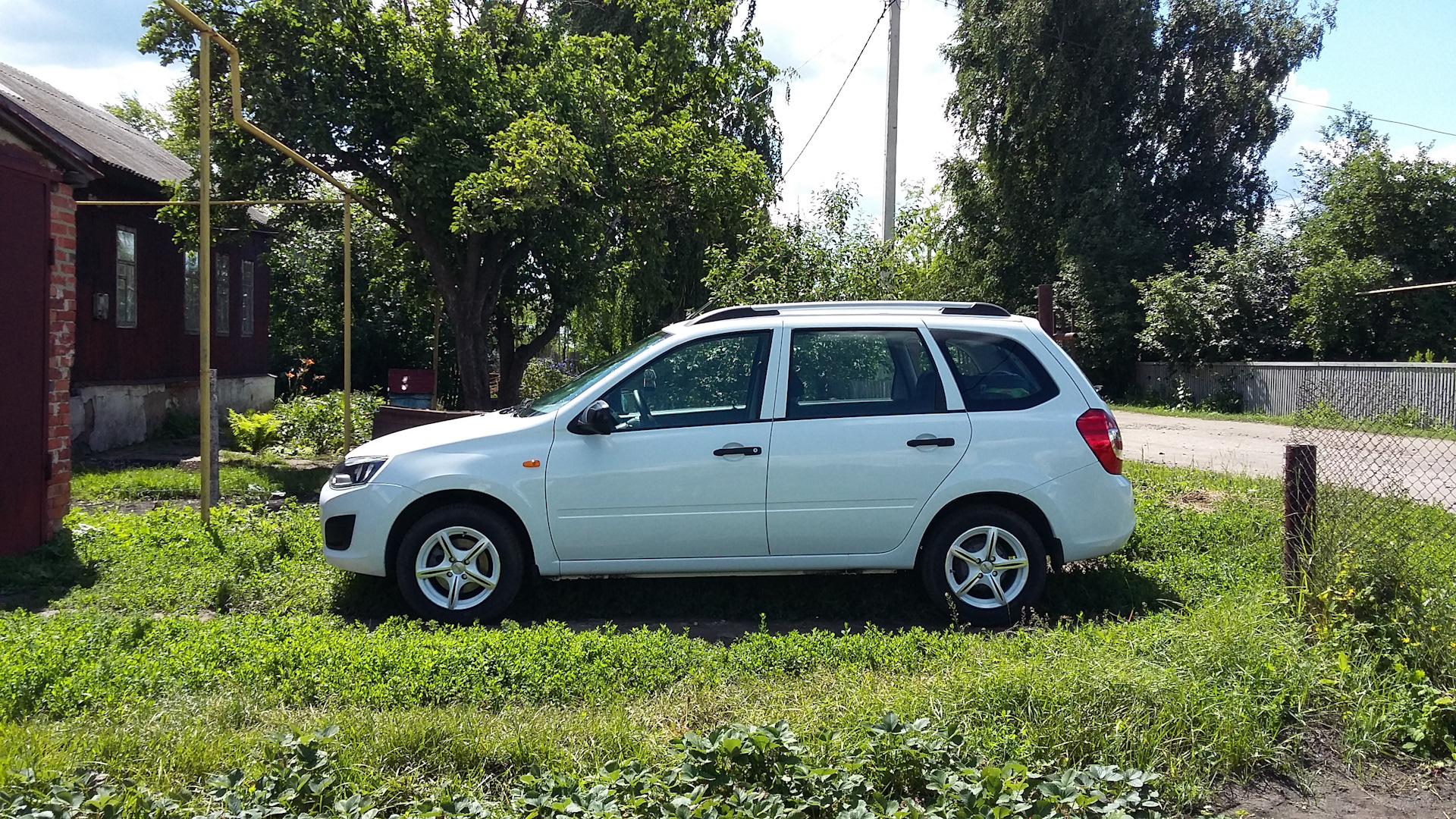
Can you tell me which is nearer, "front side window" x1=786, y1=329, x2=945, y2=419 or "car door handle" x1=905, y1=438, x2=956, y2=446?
"car door handle" x1=905, y1=438, x2=956, y2=446

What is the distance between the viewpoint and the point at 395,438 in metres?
6.23

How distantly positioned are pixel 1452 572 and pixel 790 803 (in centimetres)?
406

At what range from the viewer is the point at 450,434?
6035 mm

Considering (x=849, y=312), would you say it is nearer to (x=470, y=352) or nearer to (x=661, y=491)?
(x=661, y=491)

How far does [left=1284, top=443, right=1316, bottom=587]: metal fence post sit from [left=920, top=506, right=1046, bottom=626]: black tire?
4.13ft

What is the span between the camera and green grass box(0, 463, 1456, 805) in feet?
12.5

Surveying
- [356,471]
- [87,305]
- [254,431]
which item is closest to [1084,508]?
[356,471]

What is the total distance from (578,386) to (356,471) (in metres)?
1.38

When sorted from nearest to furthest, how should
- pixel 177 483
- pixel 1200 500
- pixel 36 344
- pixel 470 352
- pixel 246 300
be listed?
pixel 36 344
pixel 1200 500
pixel 177 483
pixel 470 352
pixel 246 300

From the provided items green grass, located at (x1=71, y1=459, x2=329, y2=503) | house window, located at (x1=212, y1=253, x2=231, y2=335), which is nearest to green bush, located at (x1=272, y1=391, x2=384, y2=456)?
green grass, located at (x1=71, y1=459, x2=329, y2=503)

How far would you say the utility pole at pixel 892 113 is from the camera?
644 inches

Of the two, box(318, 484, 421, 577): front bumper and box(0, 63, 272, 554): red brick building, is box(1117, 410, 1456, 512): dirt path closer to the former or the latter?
box(318, 484, 421, 577): front bumper

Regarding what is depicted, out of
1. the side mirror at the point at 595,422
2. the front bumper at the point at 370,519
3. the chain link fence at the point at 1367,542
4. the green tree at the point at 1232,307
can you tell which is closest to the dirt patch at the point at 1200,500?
the chain link fence at the point at 1367,542

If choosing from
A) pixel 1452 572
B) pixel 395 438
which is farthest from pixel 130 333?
pixel 1452 572
